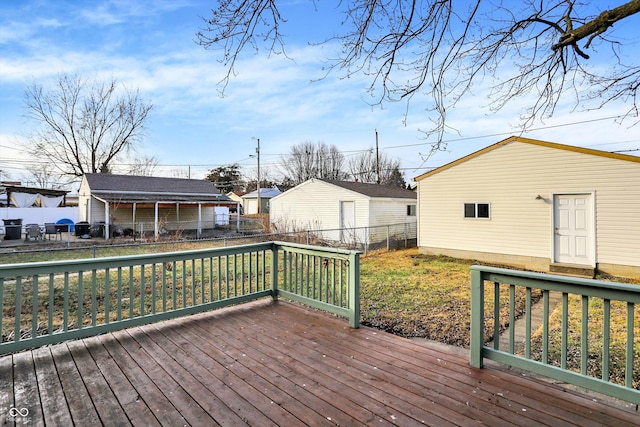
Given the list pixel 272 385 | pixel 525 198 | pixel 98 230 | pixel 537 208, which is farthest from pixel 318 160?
pixel 272 385

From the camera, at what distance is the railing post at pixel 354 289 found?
3.76m

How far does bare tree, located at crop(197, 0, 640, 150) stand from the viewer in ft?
10.1

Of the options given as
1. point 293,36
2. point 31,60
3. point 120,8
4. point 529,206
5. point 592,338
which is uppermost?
point 31,60

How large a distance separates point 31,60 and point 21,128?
17.0 meters

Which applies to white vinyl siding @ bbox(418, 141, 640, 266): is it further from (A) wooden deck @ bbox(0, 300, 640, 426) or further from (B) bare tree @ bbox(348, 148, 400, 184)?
(B) bare tree @ bbox(348, 148, 400, 184)

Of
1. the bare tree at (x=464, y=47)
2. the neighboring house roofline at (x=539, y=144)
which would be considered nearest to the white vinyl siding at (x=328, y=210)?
the neighboring house roofline at (x=539, y=144)

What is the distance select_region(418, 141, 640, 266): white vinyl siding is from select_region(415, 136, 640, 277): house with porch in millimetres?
19

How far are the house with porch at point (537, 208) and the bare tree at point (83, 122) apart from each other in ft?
80.5

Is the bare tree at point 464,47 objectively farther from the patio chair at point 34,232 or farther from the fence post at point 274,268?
the patio chair at point 34,232

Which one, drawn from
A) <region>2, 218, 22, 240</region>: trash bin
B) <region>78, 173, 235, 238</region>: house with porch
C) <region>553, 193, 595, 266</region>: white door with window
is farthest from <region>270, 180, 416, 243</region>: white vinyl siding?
<region>2, 218, 22, 240</region>: trash bin

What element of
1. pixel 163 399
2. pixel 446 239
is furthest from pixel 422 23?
pixel 446 239

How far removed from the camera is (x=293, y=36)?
3.18 m

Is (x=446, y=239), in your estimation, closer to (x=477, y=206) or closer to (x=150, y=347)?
(x=477, y=206)

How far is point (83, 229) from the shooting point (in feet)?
55.2
